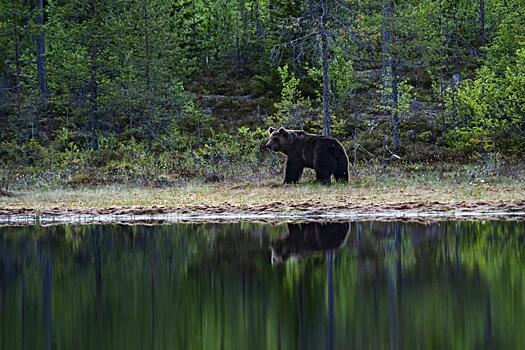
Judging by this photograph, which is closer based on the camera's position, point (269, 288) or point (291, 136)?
point (269, 288)

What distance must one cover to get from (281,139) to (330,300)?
19122 mm

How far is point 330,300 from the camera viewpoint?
12.1 m

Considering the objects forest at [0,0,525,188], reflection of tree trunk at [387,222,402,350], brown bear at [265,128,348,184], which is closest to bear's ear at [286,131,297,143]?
brown bear at [265,128,348,184]

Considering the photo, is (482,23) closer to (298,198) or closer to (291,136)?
(291,136)

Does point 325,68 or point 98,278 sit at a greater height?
point 325,68

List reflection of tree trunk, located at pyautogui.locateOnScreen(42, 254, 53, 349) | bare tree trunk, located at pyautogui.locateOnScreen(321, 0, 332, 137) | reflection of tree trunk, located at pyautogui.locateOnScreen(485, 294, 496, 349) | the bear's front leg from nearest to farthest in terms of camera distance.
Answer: reflection of tree trunk, located at pyautogui.locateOnScreen(485, 294, 496, 349) < reflection of tree trunk, located at pyautogui.locateOnScreen(42, 254, 53, 349) < the bear's front leg < bare tree trunk, located at pyautogui.locateOnScreen(321, 0, 332, 137)

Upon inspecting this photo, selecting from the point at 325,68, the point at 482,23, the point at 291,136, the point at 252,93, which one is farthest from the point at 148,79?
the point at 482,23

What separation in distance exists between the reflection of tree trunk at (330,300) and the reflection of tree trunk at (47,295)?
3089mm

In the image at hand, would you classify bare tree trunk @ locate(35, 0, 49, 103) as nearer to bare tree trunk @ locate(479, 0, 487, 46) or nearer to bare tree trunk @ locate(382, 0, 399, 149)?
bare tree trunk @ locate(382, 0, 399, 149)

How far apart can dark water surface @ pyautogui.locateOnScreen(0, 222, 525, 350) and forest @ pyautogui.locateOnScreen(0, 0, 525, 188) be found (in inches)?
641

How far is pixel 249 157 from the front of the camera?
3875 centimetres

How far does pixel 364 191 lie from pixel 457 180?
4.46m

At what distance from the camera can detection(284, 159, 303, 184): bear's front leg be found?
30.6 m

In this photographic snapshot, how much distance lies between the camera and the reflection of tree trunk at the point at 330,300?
9.98 m
